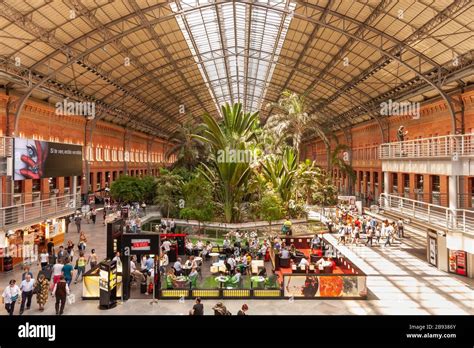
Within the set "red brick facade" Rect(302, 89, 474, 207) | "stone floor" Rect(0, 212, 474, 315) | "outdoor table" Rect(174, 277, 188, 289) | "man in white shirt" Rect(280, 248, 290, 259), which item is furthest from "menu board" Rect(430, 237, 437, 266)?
"outdoor table" Rect(174, 277, 188, 289)

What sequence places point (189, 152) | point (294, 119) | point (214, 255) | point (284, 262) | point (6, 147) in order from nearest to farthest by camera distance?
1. point (6, 147)
2. point (284, 262)
3. point (214, 255)
4. point (294, 119)
5. point (189, 152)

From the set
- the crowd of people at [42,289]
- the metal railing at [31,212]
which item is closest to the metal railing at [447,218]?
the crowd of people at [42,289]

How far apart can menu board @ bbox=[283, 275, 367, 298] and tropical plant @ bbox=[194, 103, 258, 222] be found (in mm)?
17296

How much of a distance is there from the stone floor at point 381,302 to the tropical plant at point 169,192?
16.4 m

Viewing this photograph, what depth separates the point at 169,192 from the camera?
35.6 meters

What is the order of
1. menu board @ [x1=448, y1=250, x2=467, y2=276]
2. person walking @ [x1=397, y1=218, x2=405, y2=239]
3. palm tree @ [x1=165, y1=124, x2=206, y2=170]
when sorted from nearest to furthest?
menu board @ [x1=448, y1=250, x2=467, y2=276]
person walking @ [x1=397, y1=218, x2=405, y2=239]
palm tree @ [x1=165, y1=124, x2=206, y2=170]

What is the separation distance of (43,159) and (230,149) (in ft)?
48.7

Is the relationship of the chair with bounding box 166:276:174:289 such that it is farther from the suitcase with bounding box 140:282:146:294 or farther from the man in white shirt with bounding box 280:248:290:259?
the man in white shirt with bounding box 280:248:290:259

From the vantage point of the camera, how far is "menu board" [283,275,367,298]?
1512 cm

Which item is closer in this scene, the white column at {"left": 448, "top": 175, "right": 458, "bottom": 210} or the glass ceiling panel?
the white column at {"left": 448, "top": 175, "right": 458, "bottom": 210}

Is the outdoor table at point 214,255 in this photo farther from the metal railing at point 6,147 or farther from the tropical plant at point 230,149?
the metal railing at point 6,147

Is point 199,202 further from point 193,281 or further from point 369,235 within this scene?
point 193,281

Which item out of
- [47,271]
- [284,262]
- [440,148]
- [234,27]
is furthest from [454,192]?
[234,27]
